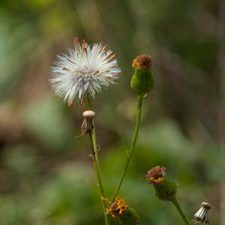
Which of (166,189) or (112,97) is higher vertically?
(112,97)

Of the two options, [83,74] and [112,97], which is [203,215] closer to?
[83,74]

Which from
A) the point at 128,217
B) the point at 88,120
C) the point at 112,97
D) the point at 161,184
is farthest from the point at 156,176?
the point at 112,97

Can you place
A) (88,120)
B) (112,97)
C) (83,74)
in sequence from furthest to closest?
(112,97) → (83,74) → (88,120)

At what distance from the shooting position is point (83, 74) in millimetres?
2170

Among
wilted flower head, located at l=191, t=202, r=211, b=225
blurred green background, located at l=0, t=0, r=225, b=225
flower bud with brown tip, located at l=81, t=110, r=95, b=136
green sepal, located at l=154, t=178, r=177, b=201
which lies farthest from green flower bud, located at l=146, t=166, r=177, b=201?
blurred green background, located at l=0, t=0, r=225, b=225

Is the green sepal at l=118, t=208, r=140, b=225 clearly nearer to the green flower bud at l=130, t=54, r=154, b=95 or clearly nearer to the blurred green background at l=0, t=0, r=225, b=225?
the green flower bud at l=130, t=54, r=154, b=95

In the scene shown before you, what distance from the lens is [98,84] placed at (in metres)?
2.13

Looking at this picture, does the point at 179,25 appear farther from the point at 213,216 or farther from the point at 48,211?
the point at 48,211

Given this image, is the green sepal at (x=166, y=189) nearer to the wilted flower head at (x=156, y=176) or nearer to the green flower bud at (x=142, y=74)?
the wilted flower head at (x=156, y=176)

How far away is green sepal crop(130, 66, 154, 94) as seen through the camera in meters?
1.94

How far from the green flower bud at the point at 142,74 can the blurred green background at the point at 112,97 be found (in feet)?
7.84

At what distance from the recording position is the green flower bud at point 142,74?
189 cm

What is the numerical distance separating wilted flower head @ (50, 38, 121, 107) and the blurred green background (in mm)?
2256

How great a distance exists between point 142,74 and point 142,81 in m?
0.04
